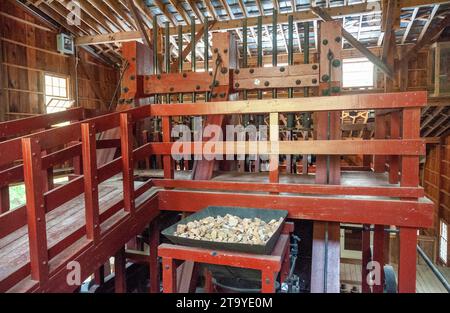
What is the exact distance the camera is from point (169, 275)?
1646mm

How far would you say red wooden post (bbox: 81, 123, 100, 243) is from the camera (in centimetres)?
168

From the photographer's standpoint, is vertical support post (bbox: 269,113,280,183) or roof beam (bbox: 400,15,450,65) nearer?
vertical support post (bbox: 269,113,280,183)

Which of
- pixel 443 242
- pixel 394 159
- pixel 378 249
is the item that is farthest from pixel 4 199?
pixel 443 242

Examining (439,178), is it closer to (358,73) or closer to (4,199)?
(358,73)

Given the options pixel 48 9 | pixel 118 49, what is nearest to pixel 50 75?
pixel 48 9

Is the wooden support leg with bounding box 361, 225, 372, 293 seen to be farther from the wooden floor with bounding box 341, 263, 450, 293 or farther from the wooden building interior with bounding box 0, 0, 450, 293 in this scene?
the wooden floor with bounding box 341, 263, 450, 293

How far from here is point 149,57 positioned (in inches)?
128

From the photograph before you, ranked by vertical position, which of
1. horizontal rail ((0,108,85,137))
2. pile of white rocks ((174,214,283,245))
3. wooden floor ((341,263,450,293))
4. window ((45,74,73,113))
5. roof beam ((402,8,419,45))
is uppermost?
roof beam ((402,8,419,45))

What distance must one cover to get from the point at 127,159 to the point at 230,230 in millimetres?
827

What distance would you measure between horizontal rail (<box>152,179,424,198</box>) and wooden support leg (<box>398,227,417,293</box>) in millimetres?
246

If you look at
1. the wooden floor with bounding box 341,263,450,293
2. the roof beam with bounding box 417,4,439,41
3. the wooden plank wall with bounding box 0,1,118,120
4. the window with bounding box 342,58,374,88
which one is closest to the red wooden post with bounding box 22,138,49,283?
the wooden floor with bounding box 341,263,450,293

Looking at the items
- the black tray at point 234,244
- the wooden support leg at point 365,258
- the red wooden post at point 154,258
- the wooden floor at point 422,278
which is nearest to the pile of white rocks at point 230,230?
the black tray at point 234,244
